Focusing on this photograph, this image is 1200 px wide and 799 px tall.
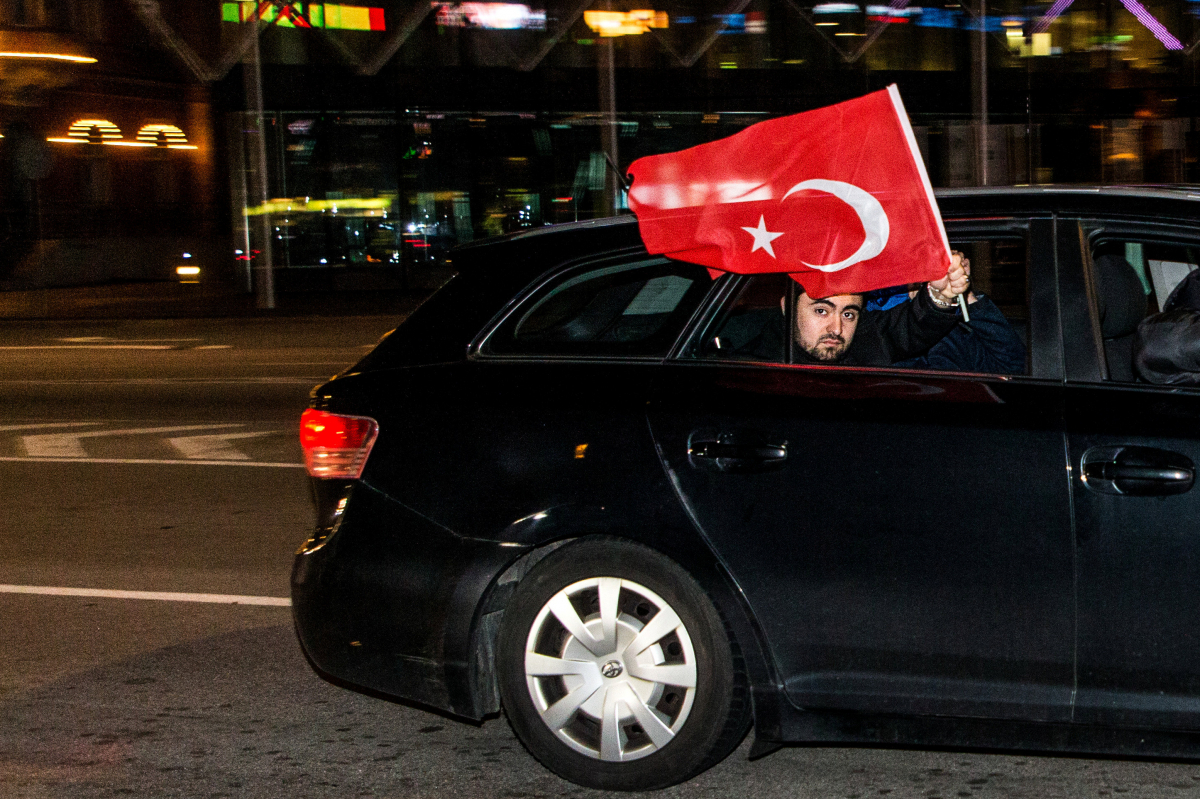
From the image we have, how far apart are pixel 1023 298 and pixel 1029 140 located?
3171 centimetres

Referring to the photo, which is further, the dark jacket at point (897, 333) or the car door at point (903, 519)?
the dark jacket at point (897, 333)

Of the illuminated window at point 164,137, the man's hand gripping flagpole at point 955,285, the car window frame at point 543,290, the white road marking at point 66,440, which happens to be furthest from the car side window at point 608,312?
the illuminated window at point 164,137

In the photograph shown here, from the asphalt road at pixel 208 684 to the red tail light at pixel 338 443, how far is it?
883mm

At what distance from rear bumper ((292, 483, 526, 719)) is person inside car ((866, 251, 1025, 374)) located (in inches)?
50.4

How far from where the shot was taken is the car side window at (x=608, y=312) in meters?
4.04

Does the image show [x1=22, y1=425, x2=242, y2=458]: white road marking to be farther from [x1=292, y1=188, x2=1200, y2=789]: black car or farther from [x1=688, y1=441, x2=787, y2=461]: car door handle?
[x1=688, y1=441, x2=787, y2=461]: car door handle

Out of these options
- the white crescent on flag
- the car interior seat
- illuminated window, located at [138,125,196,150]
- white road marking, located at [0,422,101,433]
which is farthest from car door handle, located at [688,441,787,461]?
illuminated window, located at [138,125,196,150]

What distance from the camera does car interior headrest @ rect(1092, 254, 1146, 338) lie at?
13.1ft

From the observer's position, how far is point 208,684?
523 cm

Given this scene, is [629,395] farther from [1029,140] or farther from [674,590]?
[1029,140]

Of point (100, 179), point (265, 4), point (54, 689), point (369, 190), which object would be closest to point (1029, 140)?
point (369, 190)

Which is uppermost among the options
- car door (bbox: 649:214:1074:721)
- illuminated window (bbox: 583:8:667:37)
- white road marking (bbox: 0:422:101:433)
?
illuminated window (bbox: 583:8:667:37)

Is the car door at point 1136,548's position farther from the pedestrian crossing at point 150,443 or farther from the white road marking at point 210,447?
the white road marking at point 210,447

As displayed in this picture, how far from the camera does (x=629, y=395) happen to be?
394 centimetres
